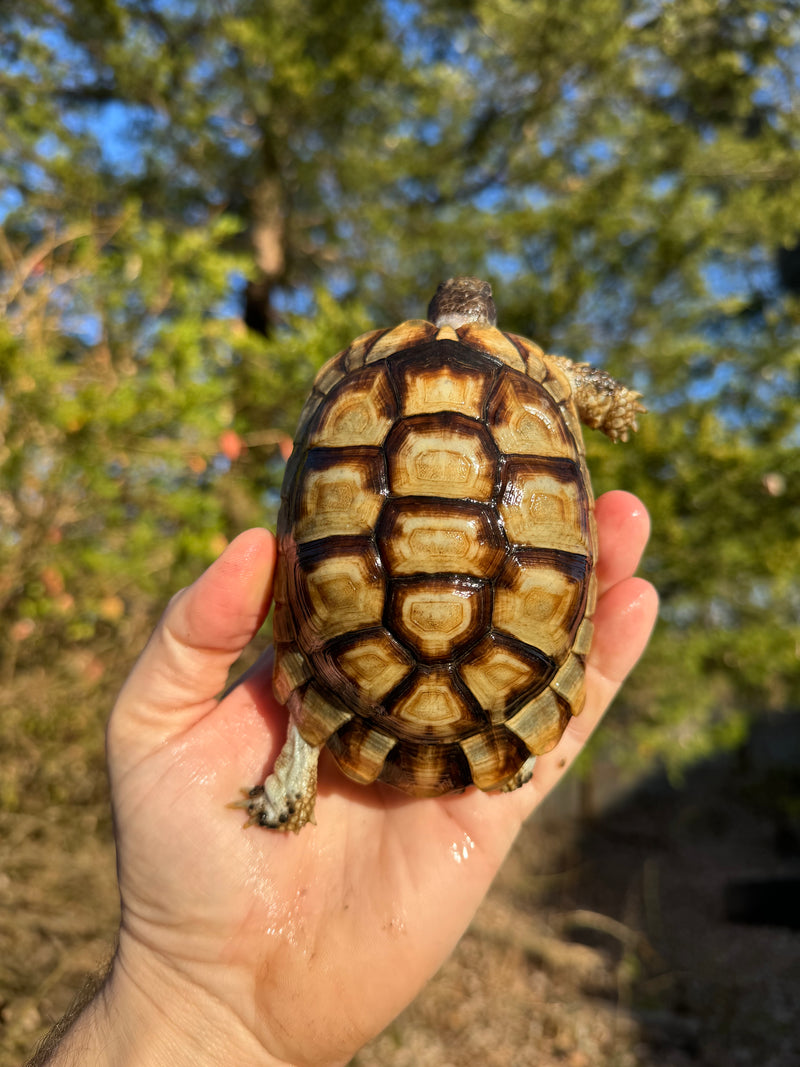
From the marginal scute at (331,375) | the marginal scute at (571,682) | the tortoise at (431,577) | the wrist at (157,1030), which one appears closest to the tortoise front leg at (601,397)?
the tortoise at (431,577)

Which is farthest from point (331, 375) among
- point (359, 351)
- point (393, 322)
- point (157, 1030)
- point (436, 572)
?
point (393, 322)

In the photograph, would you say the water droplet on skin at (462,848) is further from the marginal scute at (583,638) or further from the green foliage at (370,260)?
the green foliage at (370,260)

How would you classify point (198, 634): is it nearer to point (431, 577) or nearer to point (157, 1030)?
point (431, 577)

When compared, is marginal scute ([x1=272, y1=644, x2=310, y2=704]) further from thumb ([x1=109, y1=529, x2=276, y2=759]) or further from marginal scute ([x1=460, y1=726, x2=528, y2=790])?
marginal scute ([x1=460, y1=726, x2=528, y2=790])

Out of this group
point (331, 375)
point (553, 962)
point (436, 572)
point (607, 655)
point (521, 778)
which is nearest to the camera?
point (436, 572)

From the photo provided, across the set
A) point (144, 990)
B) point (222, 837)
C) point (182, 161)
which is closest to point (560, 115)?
point (182, 161)

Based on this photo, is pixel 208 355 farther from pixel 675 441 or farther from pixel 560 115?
pixel 560 115
